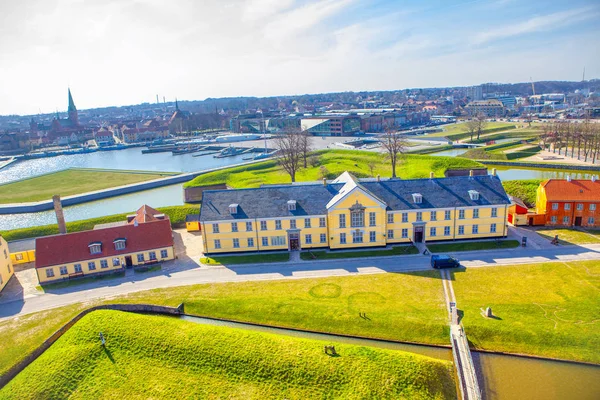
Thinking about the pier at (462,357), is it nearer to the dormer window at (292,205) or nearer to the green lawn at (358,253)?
the green lawn at (358,253)

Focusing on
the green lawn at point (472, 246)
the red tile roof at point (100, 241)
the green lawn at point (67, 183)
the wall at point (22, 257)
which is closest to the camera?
the red tile roof at point (100, 241)

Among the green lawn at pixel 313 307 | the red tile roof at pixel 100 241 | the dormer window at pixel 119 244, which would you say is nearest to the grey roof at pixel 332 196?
the red tile roof at pixel 100 241

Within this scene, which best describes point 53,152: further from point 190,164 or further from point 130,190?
point 130,190

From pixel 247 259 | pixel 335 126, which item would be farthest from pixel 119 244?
pixel 335 126

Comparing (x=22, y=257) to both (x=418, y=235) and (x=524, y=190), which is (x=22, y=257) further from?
(x=524, y=190)

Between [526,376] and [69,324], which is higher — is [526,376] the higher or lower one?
the lower one

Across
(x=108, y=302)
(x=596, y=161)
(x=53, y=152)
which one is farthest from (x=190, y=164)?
(x=596, y=161)
